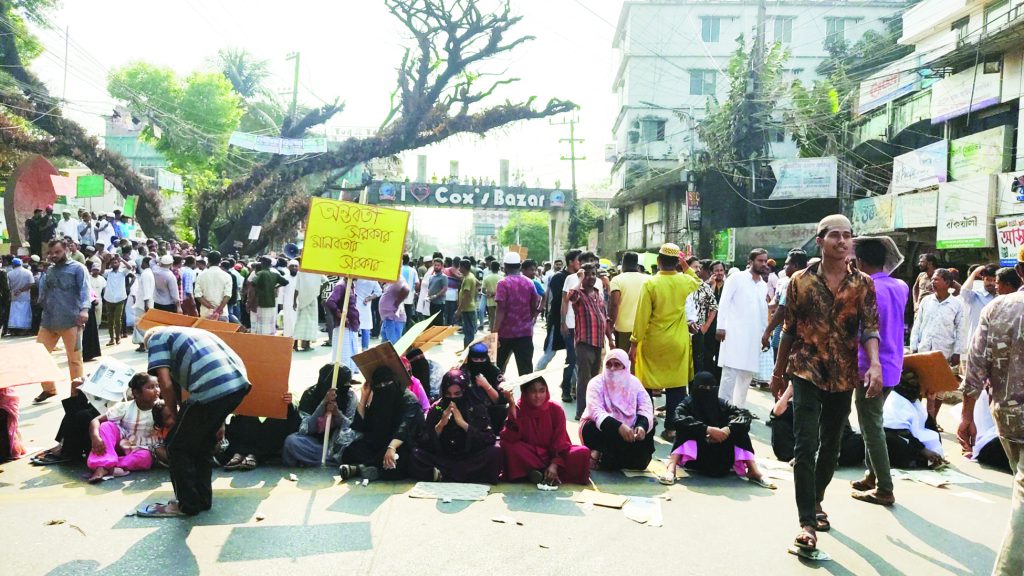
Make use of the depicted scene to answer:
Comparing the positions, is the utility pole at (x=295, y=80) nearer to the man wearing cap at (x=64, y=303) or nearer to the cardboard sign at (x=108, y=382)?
the man wearing cap at (x=64, y=303)

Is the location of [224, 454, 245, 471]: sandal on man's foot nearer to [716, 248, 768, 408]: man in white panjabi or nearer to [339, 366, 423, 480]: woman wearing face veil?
[339, 366, 423, 480]: woman wearing face veil

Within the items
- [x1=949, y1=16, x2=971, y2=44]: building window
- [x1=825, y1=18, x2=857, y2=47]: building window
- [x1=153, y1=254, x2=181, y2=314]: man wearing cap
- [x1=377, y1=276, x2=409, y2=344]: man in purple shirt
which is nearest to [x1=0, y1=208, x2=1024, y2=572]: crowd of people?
[x1=377, y1=276, x2=409, y2=344]: man in purple shirt

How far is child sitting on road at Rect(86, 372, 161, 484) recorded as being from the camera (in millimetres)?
5773

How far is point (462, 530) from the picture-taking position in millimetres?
4691

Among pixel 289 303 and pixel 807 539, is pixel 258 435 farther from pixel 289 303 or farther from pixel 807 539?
pixel 289 303

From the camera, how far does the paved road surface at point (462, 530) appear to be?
13.5 feet

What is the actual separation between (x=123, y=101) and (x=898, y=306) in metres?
52.0

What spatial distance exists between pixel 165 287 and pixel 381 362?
8.34 m

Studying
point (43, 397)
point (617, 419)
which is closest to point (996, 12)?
point (617, 419)

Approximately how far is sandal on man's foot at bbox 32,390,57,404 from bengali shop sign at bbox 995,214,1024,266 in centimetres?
1828

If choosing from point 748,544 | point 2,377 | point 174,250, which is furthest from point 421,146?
point 748,544

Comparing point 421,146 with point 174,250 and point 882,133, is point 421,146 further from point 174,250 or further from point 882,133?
point 882,133

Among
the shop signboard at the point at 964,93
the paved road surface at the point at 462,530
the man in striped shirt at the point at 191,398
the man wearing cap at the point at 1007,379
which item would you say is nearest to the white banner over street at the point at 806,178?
the shop signboard at the point at 964,93

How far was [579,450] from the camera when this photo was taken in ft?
19.2
